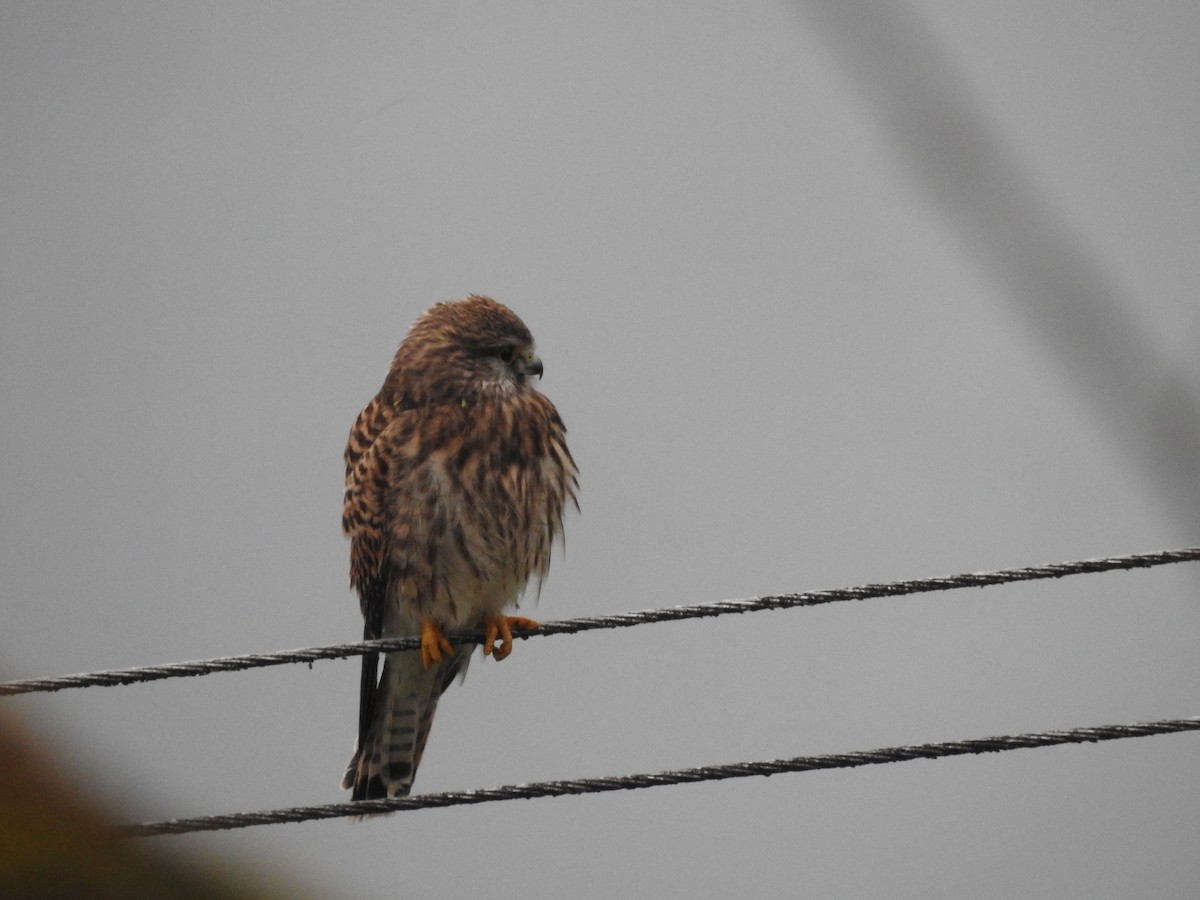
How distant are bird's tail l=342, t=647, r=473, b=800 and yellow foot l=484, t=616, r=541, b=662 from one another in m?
0.43

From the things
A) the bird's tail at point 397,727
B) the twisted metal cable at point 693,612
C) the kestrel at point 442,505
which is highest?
the kestrel at point 442,505

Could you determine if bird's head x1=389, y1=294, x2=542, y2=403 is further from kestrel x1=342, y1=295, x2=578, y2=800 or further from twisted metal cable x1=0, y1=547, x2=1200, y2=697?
twisted metal cable x1=0, y1=547, x2=1200, y2=697

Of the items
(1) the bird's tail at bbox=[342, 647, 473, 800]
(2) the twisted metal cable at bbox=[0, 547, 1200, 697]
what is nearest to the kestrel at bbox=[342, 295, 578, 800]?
(1) the bird's tail at bbox=[342, 647, 473, 800]

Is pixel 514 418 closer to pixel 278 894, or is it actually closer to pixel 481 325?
pixel 481 325

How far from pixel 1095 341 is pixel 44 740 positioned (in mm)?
2150

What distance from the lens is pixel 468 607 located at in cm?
436

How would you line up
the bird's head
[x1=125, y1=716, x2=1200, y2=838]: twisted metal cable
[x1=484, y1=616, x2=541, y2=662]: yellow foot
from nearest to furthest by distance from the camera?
[x1=125, y1=716, x2=1200, y2=838]: twisted metal cable < [x1=484, y1=616, x2=541, y2=662]: yellow foot < the bird's head

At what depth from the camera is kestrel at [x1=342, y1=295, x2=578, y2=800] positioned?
4309 mm

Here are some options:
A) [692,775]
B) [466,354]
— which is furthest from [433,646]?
[692,775]

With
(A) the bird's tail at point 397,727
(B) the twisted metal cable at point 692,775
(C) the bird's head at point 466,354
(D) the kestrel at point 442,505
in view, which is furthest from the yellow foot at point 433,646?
(B) the twisted metal cable at point 692,775

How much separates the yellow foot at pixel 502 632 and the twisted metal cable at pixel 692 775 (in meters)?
1.03

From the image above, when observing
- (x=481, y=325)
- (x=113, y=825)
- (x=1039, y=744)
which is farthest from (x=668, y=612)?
(x=481, y=325)

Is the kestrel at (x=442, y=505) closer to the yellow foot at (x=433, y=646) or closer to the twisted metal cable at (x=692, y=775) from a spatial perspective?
the yellow foot at (x=433, y=646)

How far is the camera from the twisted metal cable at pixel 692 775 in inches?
113
